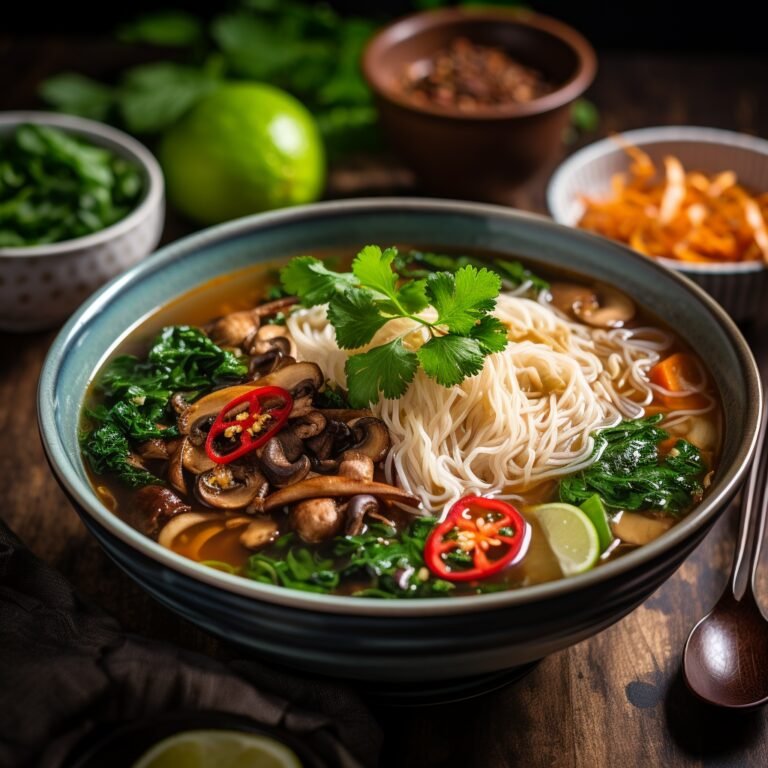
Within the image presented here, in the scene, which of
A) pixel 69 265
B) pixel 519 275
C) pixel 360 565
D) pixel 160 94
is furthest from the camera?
pixel 160 94

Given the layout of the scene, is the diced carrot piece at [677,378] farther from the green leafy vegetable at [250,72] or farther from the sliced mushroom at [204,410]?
the green leafy vegetable at [250,72]

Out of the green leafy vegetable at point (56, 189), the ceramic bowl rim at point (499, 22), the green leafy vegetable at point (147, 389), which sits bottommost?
the green leafy vegetable at point (56, 189)

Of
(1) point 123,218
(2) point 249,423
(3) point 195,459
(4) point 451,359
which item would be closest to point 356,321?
(4) point 451,359

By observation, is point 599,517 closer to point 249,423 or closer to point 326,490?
point 326,490

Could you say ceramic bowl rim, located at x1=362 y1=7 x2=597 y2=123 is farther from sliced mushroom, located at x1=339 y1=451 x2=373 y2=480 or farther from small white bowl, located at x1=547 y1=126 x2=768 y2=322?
sliced mushroom, located at x1=339 y1=451 x2=373 y2=480

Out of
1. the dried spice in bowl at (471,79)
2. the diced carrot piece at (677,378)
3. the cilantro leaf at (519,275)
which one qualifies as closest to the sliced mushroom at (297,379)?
the cilantro leaf at (519,275)
